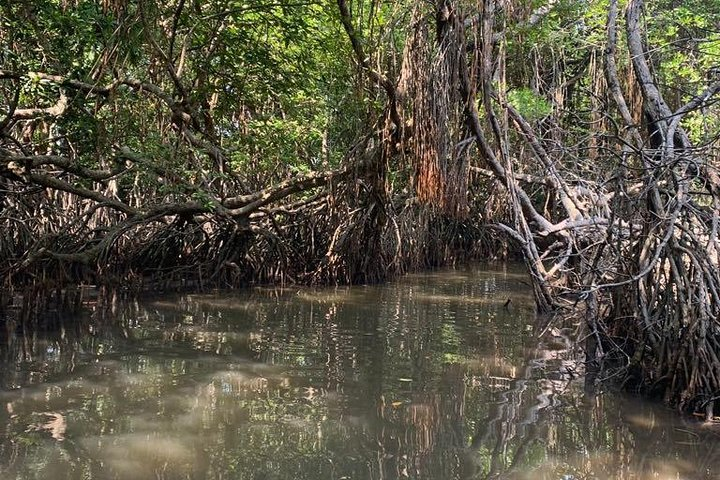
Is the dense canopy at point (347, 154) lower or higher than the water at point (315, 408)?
higher

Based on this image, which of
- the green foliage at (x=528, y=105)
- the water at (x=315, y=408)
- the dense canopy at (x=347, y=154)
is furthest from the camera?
the green foliage at (x=528, y=105)

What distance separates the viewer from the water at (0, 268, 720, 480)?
3.13 metres

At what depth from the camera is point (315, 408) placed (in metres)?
3.89

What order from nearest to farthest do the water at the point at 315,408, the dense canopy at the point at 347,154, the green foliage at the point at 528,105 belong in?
the water at the point at 315,408 → the dense canopy at the point at 347,154 → the green foliage at the point at 528,105

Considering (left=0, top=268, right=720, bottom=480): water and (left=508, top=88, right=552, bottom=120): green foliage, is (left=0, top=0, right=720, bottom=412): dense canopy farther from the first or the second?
(left=0, top=268, right=720, bottom=480): water

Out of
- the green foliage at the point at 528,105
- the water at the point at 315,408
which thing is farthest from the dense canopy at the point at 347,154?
the water at the point at 315,408

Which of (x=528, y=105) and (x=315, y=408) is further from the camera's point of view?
(x=528, y=105)

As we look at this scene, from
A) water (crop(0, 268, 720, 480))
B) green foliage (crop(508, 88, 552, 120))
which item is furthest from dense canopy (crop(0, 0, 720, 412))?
water (crop(0, 268, 720, 480))

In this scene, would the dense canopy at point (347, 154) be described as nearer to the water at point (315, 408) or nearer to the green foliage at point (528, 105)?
the green foliage at point (528, 105)

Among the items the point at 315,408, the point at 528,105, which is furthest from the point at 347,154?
the point at 315,408

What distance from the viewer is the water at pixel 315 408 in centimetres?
313

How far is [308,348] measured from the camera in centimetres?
538

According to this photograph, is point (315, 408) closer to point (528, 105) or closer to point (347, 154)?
point (347, 154)

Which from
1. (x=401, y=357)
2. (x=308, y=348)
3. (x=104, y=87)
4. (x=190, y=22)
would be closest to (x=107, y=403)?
(x=308, y=348)
